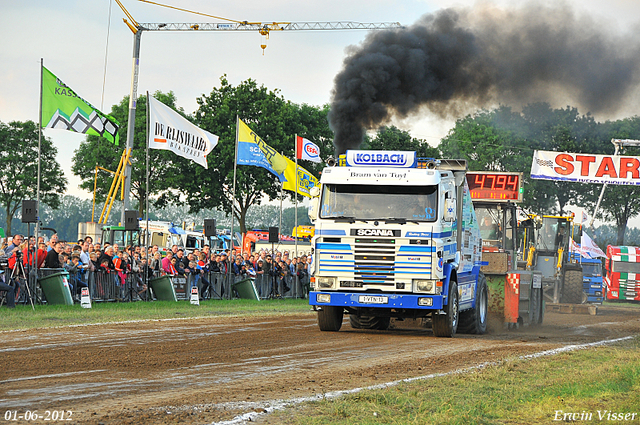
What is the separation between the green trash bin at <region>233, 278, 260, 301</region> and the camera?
27891 mm

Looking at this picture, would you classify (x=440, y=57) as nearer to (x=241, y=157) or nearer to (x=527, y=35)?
(x=527, y=35)

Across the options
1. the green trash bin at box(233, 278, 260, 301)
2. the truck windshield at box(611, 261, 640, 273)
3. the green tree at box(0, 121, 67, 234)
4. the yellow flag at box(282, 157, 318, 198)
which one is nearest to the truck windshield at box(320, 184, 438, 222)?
the green trash bin at box(233, 278, 260, 301)

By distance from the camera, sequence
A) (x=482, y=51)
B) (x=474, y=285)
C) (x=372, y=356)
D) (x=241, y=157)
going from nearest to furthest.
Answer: (x=372, y=356)
(x=474, y=285)
(x=482, y=51)
(x=241, y=157)

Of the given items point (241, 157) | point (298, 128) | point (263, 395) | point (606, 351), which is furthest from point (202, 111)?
point (263, 395)

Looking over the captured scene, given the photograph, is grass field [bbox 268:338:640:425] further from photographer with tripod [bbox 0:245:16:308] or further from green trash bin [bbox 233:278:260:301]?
green trash bin [bbox 233:278:260:301]

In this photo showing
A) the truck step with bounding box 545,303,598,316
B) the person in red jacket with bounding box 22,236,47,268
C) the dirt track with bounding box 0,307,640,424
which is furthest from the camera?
the truck step with bounding box 545,303,598,316

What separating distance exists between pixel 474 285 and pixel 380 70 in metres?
6.89

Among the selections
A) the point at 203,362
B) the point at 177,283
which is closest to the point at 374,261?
the point at 203,362

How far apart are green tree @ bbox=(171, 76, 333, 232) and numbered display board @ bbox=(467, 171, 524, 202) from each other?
34.6m

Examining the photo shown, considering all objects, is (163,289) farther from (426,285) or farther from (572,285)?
(572,285)

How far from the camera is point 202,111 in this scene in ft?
180

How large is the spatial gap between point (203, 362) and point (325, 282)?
15.6 feet

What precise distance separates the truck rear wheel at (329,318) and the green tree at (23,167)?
5070 cm

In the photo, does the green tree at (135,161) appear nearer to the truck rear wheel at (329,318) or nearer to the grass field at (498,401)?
the truck rear wheel at (329,318)
